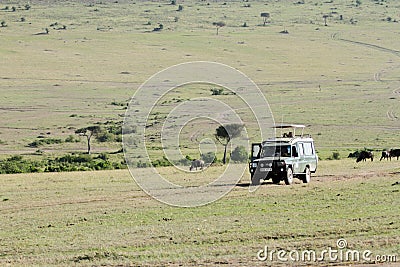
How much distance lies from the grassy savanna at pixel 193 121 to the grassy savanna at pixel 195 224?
49 millimetres

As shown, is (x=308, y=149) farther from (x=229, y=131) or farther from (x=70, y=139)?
(x=70, y=139)

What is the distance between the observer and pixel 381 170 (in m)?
30.4

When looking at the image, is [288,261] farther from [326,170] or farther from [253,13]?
[253,13]

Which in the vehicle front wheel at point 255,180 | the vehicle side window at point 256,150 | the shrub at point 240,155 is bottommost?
the shrub at point 240,155

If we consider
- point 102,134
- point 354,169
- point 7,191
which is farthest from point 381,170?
point 102,134

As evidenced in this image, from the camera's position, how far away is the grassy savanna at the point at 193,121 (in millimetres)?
14910

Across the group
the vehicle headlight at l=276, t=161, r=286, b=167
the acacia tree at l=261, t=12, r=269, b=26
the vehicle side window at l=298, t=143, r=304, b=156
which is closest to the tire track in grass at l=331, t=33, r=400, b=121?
the acacia tree at l=261, t=12, r=269, b=26

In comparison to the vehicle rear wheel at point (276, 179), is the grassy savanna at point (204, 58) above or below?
below

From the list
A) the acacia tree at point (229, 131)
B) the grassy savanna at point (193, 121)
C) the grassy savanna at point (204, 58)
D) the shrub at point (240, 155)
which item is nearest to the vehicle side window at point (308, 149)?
the grassy savanna at point (193, 121)

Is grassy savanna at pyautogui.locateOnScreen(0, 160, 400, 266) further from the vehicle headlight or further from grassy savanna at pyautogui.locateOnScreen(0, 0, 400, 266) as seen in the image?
the vehicle headlight

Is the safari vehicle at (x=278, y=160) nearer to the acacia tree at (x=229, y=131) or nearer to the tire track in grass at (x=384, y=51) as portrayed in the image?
the acacia tree at (x=229, y=131)

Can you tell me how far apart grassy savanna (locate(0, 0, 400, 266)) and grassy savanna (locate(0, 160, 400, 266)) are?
49mm

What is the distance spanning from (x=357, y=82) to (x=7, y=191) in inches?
3502

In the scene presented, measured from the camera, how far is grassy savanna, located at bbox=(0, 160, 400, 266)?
13602 millimetres
